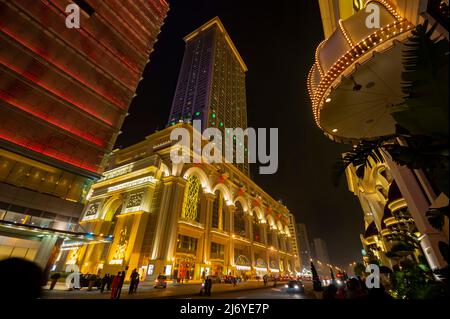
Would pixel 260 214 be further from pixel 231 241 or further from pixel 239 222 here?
pixel 231 241

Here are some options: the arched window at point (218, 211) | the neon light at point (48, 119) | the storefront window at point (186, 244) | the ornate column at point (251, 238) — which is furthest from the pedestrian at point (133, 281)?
the ornate column at point (251, 238)

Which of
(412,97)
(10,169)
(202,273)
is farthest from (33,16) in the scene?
(202,273)

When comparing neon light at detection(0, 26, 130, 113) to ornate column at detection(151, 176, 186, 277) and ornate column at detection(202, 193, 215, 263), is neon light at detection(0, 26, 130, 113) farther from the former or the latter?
ornate column at detection(202, 193, 215, 263)

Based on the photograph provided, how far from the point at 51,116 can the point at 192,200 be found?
20.9m

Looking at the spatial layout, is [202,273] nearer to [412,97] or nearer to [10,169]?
[10,169]

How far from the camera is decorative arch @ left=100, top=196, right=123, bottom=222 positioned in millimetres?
33281

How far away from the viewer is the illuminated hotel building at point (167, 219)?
26578 millimetres

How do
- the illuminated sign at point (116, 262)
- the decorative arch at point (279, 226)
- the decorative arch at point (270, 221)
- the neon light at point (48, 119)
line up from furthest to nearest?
1. the decorative arch at point (279, 226)
2. the decorative arch at point (270, 221)
3. the illuminated sign at point (116, 262)
4. the neon light at point (48, 119)

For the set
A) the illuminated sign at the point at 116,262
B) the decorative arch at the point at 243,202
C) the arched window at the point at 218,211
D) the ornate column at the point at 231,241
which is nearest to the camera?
the illuminated sign at the point at 116,262

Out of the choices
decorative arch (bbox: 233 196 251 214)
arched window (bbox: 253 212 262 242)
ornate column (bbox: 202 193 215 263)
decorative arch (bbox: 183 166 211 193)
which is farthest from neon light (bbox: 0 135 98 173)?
arched window (bbox: 253 212 262 242)

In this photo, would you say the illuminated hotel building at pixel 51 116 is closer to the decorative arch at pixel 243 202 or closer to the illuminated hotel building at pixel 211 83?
the decorative arch at pixel 243 202

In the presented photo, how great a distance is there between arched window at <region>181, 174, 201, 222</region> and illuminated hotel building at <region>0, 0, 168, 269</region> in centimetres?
1259

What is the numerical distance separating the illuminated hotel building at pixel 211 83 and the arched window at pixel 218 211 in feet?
80.9

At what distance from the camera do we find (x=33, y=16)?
60.6ft
